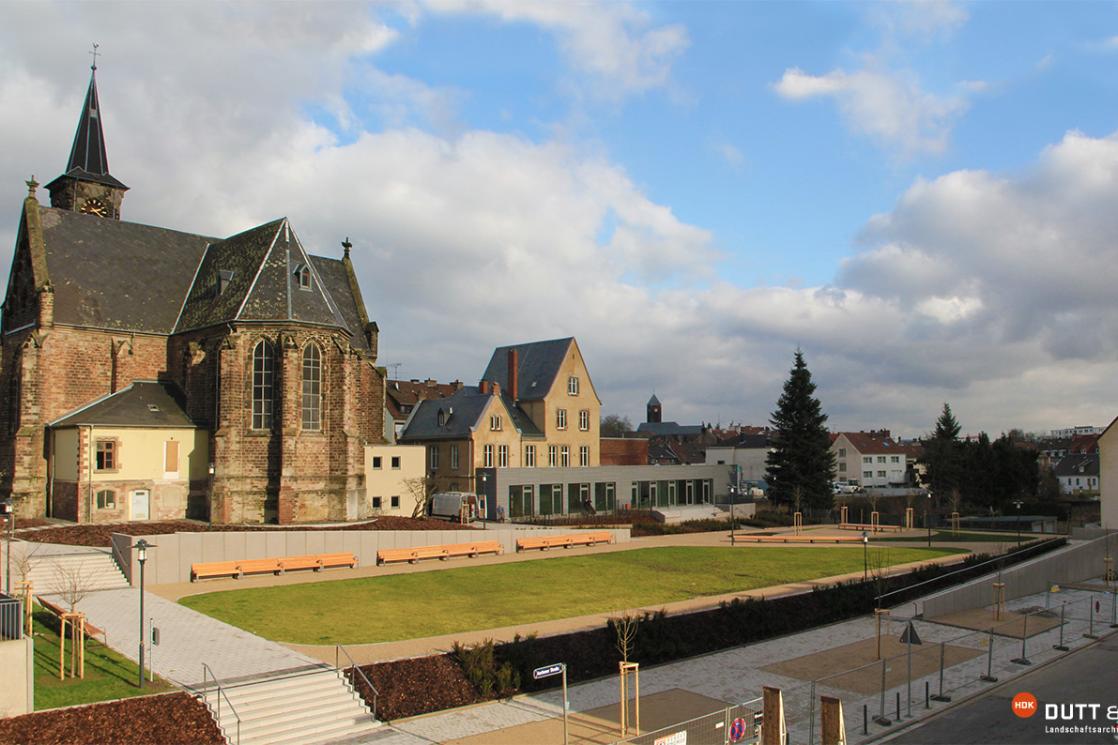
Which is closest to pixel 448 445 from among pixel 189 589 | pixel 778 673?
pixel 189 589

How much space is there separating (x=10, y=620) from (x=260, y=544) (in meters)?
16.0

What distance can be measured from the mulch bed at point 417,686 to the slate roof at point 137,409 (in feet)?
86.6

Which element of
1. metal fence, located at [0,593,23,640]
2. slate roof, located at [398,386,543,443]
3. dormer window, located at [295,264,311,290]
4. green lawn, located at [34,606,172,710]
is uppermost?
dormer window, located at [295,264,311,290]

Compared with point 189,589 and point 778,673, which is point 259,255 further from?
point 778,673

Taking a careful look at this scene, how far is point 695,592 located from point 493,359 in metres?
41.9

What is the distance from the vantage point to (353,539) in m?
33.3

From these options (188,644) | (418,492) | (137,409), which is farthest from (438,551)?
(137,409)

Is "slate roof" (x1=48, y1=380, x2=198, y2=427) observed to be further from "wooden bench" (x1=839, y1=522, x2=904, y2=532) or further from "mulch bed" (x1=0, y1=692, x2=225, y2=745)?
"wooden bench" (x1=839, y1=522, x2=904, y2=532)

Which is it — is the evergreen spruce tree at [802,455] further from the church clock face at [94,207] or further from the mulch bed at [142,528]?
the church clock face at [94,207]

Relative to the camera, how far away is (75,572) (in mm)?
26500

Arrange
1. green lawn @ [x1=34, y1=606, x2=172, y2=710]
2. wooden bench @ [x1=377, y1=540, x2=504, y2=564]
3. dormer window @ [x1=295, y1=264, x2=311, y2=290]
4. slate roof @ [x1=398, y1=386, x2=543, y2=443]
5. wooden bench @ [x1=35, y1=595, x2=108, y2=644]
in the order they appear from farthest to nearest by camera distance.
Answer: slate roof @ [x1=398, y1=386, x2=543, y2=443] → dormer window @ [x1=295, y1=264, x2=311, y2=290] → wooden bench @ [x1=377, y1=540, x2=504, y2=564] → wooden bench @ [x1=35, y1=595, x2=108, y2=644] → green lawn @ [x1=34, y1=606, x2=172, y2=710]

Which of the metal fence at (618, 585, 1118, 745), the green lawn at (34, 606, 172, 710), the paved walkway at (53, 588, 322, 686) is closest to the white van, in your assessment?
the paved walkway at (53, 588, 322, 686)

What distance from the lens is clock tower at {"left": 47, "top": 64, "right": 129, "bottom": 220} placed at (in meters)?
48.6

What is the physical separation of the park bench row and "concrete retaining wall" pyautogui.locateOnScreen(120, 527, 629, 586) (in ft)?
1.41
